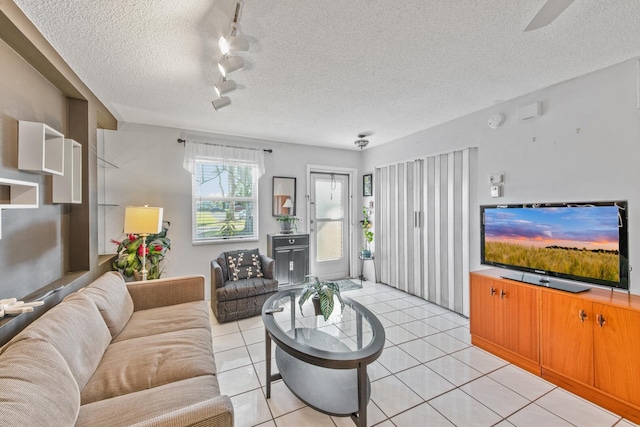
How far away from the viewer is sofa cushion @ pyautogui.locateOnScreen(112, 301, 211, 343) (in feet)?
6.30

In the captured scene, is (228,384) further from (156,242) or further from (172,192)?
(172,192)

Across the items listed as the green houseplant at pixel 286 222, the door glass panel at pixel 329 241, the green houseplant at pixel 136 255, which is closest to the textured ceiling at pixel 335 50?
the green houseplant at pixel 136 255

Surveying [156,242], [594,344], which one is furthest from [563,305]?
[156,242]

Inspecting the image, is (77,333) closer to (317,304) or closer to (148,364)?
(148,364)

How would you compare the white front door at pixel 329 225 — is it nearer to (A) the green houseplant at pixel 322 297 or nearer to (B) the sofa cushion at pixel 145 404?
(A) the green houseplant at pixel 322 297

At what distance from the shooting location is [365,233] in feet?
16.1

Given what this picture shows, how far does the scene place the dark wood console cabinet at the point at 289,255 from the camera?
13.3 ft

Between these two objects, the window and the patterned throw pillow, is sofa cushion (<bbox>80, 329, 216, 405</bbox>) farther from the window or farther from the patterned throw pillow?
the window

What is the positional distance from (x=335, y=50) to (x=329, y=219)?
10.7 ft

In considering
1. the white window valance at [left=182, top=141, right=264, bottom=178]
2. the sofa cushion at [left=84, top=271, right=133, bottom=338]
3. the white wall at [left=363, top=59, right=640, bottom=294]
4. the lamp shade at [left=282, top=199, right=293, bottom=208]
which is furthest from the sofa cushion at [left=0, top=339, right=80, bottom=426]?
the white wall at [left=363, top=59, right=640, bottom=294]

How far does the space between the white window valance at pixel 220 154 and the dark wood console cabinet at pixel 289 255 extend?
109 cm

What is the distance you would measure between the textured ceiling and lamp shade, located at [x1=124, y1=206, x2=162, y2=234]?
115 cm

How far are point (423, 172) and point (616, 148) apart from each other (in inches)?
76.0

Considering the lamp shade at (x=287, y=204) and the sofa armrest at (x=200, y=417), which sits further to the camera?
the lamp shade at (x=287, y=204)
